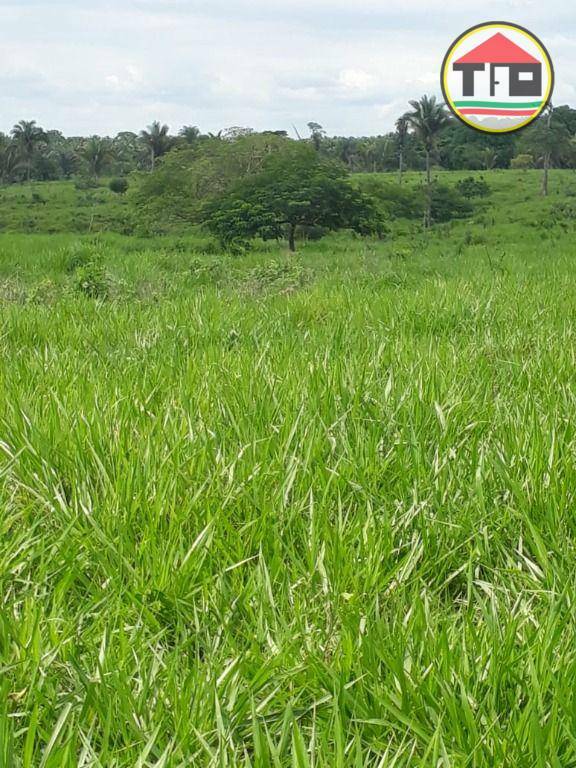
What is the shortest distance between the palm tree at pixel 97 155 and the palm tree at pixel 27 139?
4.42 metres

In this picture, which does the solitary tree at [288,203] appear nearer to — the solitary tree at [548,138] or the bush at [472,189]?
the bush at [472,189]

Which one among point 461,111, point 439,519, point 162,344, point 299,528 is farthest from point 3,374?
point 461,111

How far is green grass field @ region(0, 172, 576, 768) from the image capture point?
106 cm

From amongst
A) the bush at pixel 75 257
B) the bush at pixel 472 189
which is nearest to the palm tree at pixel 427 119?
the bush at pixel 472 189

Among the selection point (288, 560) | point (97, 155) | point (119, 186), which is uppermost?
point (97, 155)

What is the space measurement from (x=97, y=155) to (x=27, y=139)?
6.49 metres

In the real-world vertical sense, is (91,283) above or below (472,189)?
below

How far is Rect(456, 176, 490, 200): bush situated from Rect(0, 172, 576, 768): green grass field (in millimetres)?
48642

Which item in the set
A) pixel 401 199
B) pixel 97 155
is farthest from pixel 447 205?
pixel 97 155

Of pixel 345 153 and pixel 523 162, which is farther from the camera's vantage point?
pixel 345 153

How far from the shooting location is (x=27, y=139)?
70.2m

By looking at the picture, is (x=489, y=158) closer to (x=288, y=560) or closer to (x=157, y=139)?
(x=157, y=139)

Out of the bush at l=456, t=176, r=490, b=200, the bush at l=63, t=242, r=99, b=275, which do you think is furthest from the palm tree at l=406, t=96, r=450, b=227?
the bush at l=63, t=242, r=99, b=275

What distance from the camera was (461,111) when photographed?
12.5m
